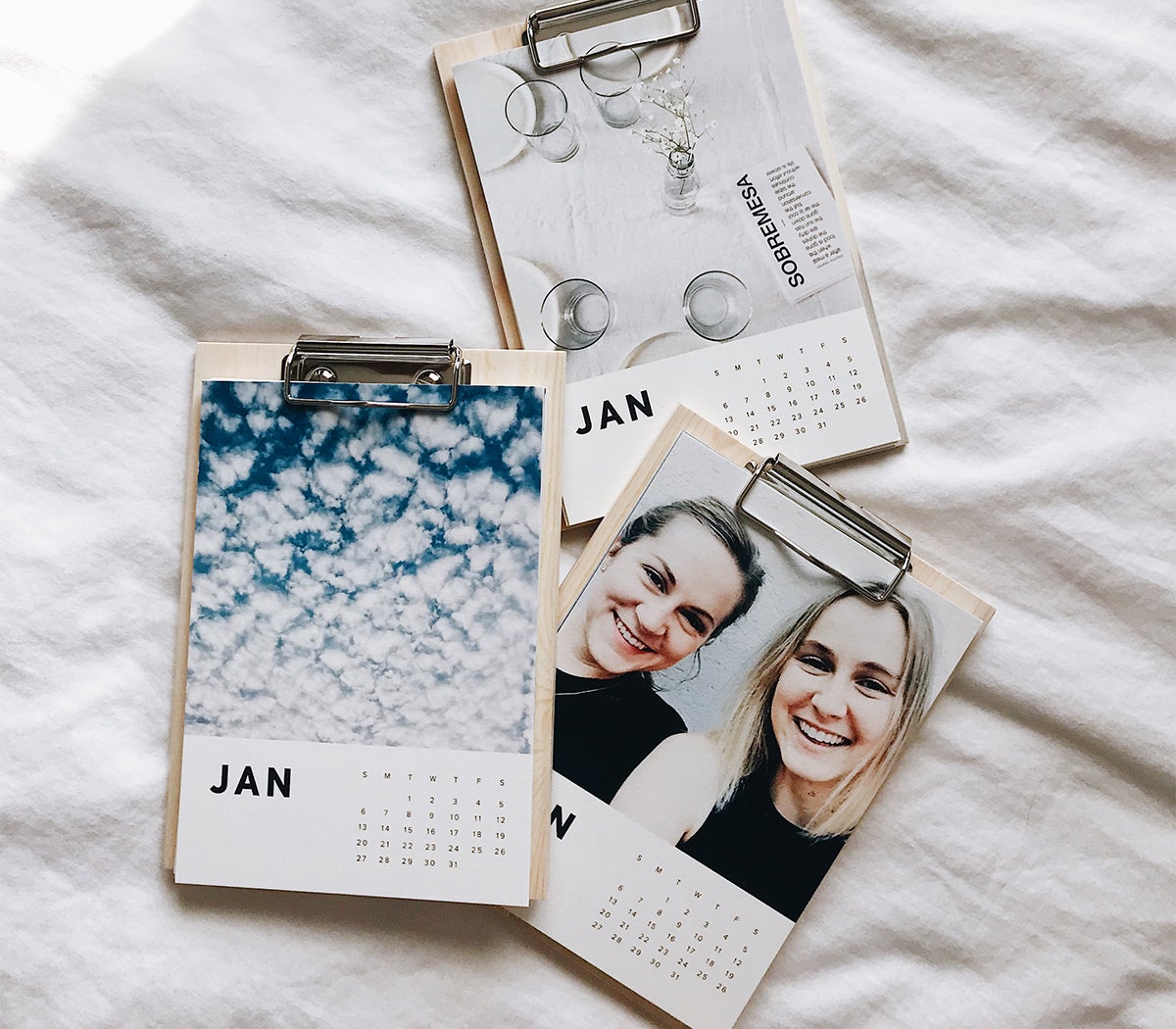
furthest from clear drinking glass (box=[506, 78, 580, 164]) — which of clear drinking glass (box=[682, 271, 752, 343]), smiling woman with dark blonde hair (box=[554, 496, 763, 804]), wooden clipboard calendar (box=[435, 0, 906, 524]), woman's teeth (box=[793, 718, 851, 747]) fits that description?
woman's teeth (box=[793, 718, 851, 747])

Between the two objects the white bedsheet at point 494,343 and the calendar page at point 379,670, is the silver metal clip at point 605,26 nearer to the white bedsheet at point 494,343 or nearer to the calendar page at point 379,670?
the white bedsheet at point 494,343

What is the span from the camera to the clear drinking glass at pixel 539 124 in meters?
0.68

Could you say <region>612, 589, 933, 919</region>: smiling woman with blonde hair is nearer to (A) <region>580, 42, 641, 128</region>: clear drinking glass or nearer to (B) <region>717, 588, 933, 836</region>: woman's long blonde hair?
(B) <region>717, 588, 933, 836</region>: woman's long blonde hair

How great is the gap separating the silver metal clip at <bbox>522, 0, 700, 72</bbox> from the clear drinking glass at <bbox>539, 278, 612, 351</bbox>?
0.14 meters

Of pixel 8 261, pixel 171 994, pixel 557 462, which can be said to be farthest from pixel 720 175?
pixel 171 994

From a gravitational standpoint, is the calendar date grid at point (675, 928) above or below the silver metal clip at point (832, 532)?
below

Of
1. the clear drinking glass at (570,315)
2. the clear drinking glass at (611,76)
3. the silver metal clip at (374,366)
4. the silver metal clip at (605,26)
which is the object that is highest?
the silver metal clip at (605,26)

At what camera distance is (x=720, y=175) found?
0.69 m

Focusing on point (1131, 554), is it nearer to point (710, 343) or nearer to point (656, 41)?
point (710, 343)

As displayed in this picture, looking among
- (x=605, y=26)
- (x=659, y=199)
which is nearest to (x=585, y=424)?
(x=659, y=199)

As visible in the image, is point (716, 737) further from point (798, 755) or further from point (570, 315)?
point (570, 315)

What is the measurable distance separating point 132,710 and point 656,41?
526 millimetres

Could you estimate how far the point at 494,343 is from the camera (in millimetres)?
690

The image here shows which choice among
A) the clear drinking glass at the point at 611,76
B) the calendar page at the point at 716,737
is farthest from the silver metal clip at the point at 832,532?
the clear drinking glass at the point at 611,76
